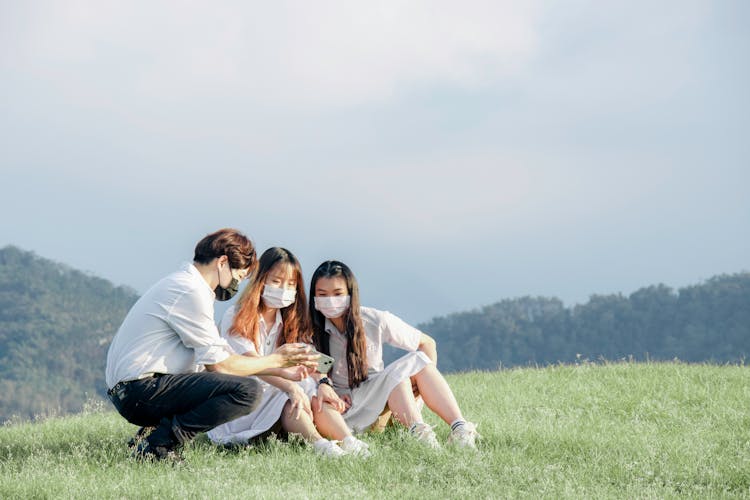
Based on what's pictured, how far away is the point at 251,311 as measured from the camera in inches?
294

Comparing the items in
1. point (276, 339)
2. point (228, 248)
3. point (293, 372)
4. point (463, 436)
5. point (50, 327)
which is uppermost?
point (228, 248)

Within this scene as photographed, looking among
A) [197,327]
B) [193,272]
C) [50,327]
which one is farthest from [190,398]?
[50,327]

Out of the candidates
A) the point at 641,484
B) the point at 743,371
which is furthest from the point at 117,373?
the point at 743,371

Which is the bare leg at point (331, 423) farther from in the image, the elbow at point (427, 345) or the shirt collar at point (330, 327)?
the elbow at point (427, 345)

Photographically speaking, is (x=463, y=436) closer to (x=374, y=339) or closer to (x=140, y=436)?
(x=374, y=339)

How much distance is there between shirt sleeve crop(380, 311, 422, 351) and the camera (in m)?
7.79

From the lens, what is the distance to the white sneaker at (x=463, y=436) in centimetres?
739

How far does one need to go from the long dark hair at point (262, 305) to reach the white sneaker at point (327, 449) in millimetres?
977

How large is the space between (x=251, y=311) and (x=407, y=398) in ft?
5.06

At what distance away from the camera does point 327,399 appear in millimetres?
7414

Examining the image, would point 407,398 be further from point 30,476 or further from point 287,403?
point 30,476

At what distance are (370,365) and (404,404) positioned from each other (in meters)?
0.50

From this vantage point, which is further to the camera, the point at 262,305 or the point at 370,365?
the point at 370,365

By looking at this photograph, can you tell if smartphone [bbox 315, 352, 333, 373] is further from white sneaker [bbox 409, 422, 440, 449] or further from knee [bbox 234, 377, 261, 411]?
white sneaker [bbox 409, 422, 440, 449]
